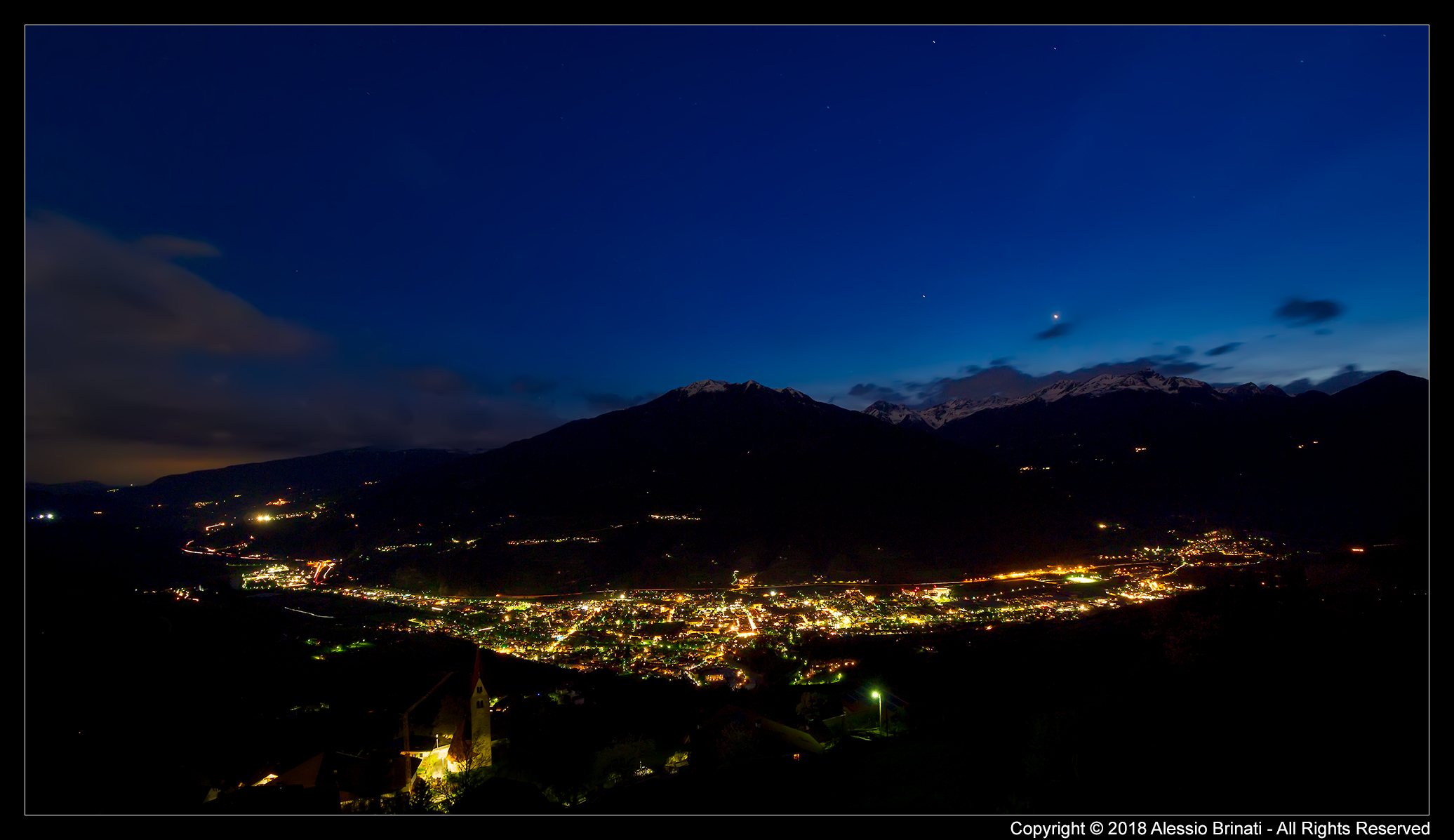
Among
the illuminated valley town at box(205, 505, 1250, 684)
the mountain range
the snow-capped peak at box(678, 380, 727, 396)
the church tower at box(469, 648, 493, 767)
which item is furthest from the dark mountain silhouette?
the church tower at box(469, 648, 493, 767)

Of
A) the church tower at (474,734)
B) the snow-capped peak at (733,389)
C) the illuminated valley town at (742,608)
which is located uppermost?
the snow-capped peak at (733,389)

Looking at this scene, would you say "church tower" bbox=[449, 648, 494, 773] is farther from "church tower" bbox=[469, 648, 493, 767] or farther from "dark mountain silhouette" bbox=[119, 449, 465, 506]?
"dark mountain silhouette" bbox=[119, 449, 465, 506]

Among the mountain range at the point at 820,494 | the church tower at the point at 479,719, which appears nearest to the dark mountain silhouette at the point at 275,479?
the mountain range at the point at 820,494

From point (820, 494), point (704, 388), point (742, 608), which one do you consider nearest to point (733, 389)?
point (704, 388)

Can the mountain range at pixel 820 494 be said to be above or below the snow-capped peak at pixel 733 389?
below

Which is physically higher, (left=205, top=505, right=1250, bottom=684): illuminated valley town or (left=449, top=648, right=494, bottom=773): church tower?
(left=449, top=648, right=494, bottom=773): church tower

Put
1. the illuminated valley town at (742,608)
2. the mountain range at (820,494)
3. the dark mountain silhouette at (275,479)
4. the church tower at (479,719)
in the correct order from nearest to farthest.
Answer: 1. the church tower at (479,719)
2. the illuminated valley town at (742,608)
3. the mountain range at (820,494)
4. the dark mountain silhouette at (275,479)

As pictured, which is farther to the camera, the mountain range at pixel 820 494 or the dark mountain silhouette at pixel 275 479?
the dark mountain silhouette at pixel 275 479

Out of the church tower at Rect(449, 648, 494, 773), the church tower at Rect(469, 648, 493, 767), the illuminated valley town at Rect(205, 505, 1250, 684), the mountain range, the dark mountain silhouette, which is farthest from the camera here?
the dark mountain silhouette

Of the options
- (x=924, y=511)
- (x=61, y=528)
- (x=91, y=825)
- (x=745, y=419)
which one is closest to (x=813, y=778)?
(x=91, y=825)

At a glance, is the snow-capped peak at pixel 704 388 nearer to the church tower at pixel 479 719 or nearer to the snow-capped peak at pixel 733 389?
the snow-capped peak at pixel 733 389

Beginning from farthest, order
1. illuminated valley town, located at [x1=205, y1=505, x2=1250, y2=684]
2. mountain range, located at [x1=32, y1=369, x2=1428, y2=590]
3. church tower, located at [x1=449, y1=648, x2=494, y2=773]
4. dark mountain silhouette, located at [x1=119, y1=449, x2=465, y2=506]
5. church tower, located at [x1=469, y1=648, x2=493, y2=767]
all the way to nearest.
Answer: dark mountain silhouette, located at [x1=119, y1=449, x2=465, y2=506]
mountain range, located at [x1=32, y1=369, x2=1428, y2=590]
illuminated valley town, located at [x1=205, y1=505, x2=1250, y2=684]
church tower, located at [x1=469, y1=648, x2=493, y2=767]
church tower, located at [x1=449, y1=648, x2=494, y2=773]

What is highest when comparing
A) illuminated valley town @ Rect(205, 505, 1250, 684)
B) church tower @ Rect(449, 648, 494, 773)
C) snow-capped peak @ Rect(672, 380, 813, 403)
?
snow-capped peak @ Rect(672, 380, 813, 403)
